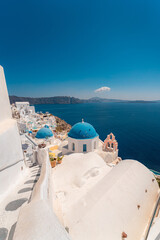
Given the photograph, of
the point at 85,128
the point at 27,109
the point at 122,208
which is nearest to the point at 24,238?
the point at 122,208

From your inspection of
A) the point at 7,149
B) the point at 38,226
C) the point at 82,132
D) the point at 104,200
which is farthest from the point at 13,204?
the point at 82,132

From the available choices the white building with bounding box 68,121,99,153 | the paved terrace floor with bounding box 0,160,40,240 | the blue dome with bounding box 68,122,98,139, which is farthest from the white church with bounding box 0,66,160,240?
the blue dome with bounding box 68,122,98,139

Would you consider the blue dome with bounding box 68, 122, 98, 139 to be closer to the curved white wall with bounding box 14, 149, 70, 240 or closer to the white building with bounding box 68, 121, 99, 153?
the white building with bounding box 68, 121, 99, 153

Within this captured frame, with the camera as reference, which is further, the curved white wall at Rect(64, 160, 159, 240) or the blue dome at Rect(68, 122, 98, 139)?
the blue dome at Rect(68, 122, 98, 139)

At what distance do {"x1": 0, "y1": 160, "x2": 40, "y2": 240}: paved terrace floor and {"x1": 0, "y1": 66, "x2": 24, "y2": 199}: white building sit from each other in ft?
1.51

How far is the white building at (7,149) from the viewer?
5441mm

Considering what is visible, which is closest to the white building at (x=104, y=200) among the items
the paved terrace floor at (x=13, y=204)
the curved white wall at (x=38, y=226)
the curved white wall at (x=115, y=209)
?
the curved white wall at (x=115, y=209)

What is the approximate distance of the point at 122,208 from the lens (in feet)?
26.7

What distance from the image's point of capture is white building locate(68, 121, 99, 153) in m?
18.5

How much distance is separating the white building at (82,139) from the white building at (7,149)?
12.3m

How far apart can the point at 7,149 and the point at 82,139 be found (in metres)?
13.4

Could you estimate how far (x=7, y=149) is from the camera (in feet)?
18.4

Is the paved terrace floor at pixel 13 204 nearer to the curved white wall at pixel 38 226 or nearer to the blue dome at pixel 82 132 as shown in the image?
the curved white wall at pixel 38 226

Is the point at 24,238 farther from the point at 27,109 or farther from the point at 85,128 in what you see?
the point at 27,109
